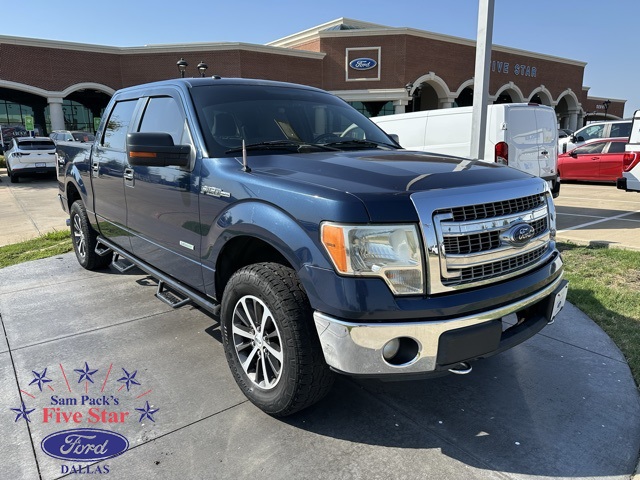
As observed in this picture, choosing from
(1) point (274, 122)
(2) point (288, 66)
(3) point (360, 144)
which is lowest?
(3) point (360, 144)

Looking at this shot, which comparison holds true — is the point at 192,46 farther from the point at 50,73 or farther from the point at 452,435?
the point at 452,435

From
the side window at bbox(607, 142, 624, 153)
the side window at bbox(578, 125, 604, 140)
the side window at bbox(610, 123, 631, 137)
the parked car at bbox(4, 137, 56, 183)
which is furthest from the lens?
the parked car at bbox(4, 137, 56, 183)

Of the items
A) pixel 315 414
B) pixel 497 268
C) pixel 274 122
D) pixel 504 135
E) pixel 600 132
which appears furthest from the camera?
pixel 600 132

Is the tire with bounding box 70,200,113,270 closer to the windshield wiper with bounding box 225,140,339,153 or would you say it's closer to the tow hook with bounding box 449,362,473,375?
the windshield wiper with bounding box 225,140,339,153

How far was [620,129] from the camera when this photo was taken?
16562 millimetres

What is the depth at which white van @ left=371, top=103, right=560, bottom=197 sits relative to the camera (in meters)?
8.62

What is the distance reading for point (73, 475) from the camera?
7.89 feet

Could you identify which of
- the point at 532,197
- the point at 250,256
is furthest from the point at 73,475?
the point at 532,197

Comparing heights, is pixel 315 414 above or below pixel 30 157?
below

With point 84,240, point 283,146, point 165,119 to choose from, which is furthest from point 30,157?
point 283,146

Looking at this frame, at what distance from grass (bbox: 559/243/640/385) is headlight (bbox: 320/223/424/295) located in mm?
2159

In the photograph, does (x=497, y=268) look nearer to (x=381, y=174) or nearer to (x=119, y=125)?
(x=381, y=174)

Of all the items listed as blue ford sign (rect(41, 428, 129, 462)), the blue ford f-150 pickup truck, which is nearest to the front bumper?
the blue ford f-150 pickup truck

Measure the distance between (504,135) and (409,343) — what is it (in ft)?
23.9
